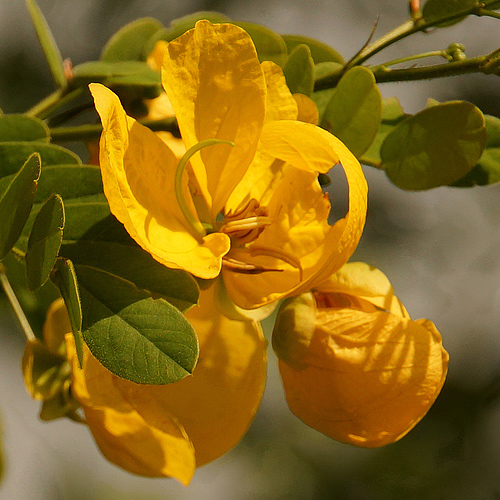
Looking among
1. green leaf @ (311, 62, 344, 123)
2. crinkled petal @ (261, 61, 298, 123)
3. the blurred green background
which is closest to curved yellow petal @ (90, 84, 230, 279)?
crinkled petal @ (261, 61, 298, 123)

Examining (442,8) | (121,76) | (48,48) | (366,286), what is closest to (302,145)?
(366,286)

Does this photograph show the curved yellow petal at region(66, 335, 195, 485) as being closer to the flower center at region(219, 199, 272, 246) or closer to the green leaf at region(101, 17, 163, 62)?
the flower center at region(219, 199, 272, 246)

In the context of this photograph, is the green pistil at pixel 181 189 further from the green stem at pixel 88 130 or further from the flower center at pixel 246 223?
the green stem at pixel 88 130

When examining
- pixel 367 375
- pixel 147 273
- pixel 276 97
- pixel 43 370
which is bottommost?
pixel 43 370

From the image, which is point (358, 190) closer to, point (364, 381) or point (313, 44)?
point (364, 381)

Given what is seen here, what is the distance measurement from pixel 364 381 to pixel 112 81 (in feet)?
1.65

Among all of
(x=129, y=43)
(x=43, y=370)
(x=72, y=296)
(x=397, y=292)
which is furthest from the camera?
(x=397, y=292)

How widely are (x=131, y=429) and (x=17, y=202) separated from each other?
0.73 feet

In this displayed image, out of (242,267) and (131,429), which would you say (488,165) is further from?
(131,429)

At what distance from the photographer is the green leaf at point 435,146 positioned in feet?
2.36

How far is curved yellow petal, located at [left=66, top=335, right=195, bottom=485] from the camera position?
635mm

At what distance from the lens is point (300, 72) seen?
73 cm

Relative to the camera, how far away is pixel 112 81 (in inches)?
36.2

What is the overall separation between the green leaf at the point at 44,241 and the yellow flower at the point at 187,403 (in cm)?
9
